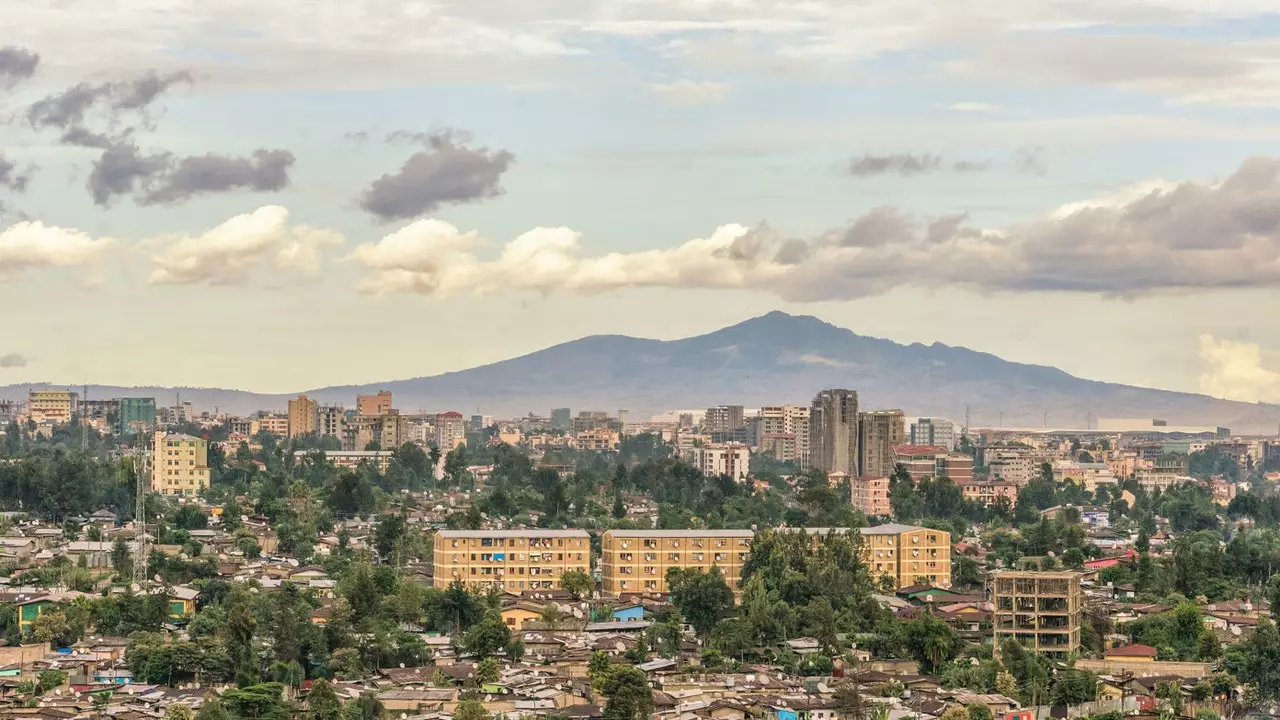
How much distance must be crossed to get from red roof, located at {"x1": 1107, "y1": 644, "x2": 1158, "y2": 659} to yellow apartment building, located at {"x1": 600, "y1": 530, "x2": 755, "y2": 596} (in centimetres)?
1043

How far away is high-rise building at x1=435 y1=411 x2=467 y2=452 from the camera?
118m

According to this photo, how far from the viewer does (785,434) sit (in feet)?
382

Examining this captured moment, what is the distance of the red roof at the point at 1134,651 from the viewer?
34.3 metres

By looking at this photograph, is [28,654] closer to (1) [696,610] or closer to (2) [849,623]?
(1) [696,610]

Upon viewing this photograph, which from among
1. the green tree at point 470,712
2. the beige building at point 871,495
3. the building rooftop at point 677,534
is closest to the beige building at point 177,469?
the beige building at point 871,495

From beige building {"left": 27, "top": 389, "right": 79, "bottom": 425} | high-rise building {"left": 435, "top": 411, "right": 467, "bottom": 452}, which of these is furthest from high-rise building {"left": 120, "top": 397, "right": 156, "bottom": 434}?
high-rise building {"left": 435, "top": 411, "right": 467, "bottom": 452}

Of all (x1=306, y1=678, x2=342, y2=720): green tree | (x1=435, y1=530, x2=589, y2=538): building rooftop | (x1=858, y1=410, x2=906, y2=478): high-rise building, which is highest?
(x1=858, y1=410, x2=906, y2=478): high-rise building

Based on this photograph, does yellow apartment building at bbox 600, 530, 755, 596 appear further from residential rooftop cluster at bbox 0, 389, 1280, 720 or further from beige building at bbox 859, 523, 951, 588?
beige building at bbox 859, 523, 951, 588

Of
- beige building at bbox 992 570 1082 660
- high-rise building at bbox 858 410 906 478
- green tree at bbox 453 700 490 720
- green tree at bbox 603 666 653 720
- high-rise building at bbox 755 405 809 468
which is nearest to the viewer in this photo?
green tree at bbox 453 700 490 720

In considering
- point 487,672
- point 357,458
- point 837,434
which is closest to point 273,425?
point 357,458

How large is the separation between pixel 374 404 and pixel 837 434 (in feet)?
141

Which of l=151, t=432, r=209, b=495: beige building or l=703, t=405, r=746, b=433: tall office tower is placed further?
l=703, t=405, r=746, b=433: tall office tower

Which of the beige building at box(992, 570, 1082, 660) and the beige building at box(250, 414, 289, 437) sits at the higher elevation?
the beige building at box(250, 414, 289, 437)

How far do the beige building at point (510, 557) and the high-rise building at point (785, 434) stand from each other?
54.7 meters
